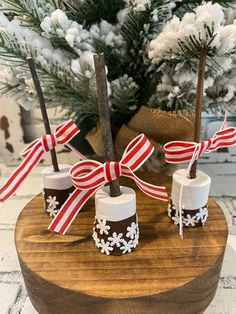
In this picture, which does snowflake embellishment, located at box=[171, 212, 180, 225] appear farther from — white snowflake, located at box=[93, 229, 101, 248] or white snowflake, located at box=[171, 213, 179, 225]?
white snowflake, located at box=[93, 229, 101, 248]

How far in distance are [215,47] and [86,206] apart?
27 centimetres

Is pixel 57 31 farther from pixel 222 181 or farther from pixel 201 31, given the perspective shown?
pixel 222 181

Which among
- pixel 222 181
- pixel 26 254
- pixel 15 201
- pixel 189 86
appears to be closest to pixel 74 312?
pixel 26 254

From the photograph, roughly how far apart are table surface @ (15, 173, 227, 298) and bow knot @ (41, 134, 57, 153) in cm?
10

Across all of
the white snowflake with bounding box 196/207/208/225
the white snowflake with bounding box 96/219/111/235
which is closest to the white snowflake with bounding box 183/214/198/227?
the white snowflake with bounding box 196/207/208/225

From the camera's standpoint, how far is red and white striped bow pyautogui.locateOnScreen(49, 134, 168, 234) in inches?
14.4

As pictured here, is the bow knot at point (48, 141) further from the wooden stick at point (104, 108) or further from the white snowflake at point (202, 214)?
the white snowflake at point (202, 214)

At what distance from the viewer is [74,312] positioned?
351 mm

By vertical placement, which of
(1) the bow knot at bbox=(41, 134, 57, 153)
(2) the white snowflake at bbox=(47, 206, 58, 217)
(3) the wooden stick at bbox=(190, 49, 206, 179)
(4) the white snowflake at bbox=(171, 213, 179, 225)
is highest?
(3) the wooden stick at bbox=(190, 49, 206, 179)

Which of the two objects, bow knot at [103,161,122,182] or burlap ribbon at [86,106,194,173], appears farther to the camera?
burlap ribbon at [86,106,194,173]

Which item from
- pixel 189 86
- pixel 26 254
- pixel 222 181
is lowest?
pixel 222 181

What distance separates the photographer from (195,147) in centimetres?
39

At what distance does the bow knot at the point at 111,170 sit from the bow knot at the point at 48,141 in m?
0.09

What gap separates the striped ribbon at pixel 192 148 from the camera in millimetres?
389
